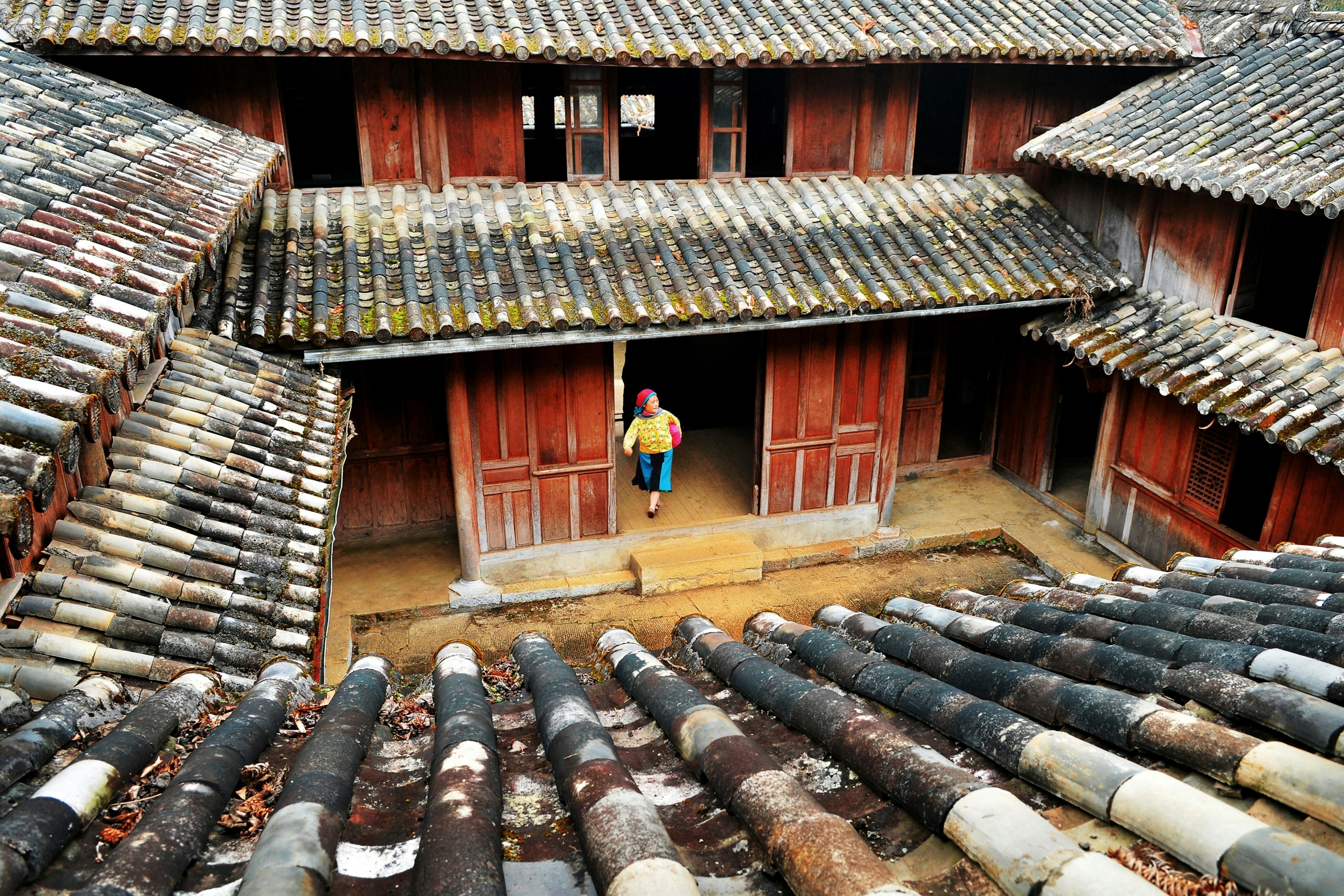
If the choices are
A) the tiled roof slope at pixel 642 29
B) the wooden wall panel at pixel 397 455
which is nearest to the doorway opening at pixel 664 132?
the tiled roof slope at pixel 642 29

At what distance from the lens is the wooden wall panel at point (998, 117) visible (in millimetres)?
11492

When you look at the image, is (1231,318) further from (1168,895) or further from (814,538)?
(1168,895)

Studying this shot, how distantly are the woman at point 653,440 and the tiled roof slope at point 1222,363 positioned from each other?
4.78 metres

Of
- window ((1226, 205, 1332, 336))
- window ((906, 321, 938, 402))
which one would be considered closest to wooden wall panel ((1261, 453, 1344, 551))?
window ((1226, 205, 1332, 336))

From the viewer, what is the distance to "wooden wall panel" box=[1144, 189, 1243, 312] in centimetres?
973

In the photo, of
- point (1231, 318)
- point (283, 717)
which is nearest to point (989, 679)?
point (283, 717)

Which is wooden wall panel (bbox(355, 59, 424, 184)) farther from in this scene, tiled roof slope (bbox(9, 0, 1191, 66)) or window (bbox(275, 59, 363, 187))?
window (bbox(275, 59, 363, 187))

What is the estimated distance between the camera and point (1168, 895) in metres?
2.01

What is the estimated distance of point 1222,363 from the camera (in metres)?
9.22

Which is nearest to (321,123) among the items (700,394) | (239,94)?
(239,94)

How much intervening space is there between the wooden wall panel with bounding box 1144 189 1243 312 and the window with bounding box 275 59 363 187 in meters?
12.0

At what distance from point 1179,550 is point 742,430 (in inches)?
270

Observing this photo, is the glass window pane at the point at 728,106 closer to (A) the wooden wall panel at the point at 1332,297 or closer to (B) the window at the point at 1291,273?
(A) the wooden wall panel at the point at 1332,297

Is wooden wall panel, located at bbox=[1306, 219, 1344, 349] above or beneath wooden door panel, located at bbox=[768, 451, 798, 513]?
above
